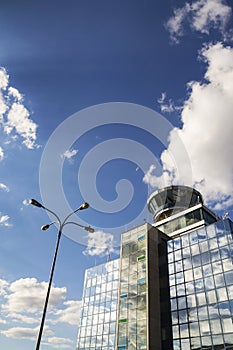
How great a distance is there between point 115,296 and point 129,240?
9.91 metres

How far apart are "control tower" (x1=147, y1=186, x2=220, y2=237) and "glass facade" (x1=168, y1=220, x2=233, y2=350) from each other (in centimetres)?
389

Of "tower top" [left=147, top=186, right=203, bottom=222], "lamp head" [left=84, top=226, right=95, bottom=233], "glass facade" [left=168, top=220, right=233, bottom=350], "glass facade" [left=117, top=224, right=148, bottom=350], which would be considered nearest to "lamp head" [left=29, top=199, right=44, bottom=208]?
"lamp head" [left=84, top=226, right=95, bottom=233]

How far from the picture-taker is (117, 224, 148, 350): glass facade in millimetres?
29812

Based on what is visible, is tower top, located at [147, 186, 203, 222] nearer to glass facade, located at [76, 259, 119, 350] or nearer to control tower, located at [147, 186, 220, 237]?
control tower, located at [147, 186, 220, 237]

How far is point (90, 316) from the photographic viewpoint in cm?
4266

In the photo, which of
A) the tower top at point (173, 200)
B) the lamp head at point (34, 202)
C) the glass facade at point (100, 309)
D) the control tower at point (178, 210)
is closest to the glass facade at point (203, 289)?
the control tower at point (178, 210)

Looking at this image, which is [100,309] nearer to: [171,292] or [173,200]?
[171,292]

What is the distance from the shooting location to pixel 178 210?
44.4 m

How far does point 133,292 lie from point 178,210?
16.7 metres

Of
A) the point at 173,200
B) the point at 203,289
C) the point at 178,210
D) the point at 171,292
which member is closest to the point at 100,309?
the point at 171,292

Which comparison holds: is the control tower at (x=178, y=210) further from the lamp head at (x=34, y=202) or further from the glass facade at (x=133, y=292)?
the lamp head at (x=34, y=202)

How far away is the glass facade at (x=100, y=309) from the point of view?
3866 cm

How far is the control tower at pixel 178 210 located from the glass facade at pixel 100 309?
36.9 feet

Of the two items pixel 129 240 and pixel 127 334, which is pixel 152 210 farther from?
pixel 127 334
